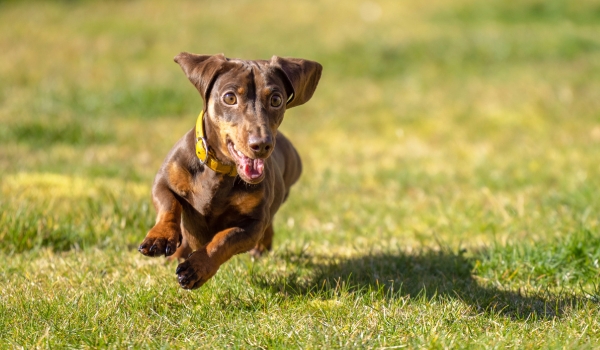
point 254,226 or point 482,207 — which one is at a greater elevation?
point 254,226

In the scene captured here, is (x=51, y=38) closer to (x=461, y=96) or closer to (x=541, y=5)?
(x=461, y=96)

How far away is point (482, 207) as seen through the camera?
6664mm

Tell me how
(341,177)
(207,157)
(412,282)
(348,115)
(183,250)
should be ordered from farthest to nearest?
1. (348,115)
2. (341,177)
3. (183,250)
4. (412,282)
5. (207,157)

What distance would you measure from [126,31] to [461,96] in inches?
256

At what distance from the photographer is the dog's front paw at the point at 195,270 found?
11.7ft

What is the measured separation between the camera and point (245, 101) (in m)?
3.81

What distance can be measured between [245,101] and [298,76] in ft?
1.38

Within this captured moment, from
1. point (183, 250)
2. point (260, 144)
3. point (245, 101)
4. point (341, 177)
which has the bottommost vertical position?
point (341, 177)

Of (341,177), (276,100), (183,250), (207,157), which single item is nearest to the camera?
(276,100)

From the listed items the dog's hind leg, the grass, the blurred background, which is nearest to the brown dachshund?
the dog's hind leg

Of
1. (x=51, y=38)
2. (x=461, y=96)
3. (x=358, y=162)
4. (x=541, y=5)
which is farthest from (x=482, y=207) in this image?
(x=541, y=5)

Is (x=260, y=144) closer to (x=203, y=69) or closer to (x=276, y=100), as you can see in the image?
(x=276, y=100)

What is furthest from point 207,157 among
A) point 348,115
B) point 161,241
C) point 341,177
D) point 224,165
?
point 348,115

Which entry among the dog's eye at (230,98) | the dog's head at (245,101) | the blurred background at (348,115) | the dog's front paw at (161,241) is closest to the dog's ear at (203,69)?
the dog's head at (245,101)
